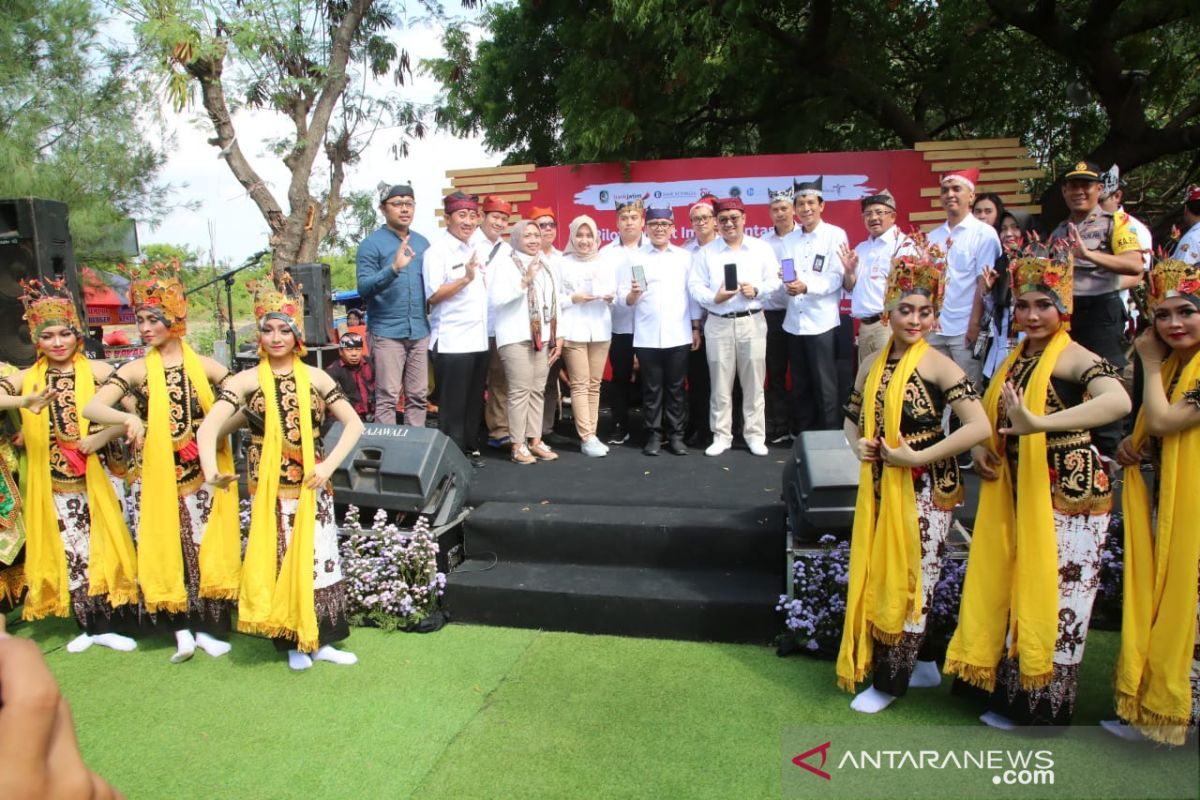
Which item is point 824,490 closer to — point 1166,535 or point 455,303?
point 1166,535

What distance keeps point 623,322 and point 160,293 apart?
118 inches

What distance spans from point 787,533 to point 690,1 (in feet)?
19.2

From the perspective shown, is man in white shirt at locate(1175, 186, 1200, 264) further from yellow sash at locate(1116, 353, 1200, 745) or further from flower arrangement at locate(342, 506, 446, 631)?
flower arrangement at locate(342, 506, 446, 631)

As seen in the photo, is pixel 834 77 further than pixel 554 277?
Yes

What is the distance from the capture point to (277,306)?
3754 millimetres

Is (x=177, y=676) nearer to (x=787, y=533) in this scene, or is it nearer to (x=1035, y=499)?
(x=787, y=533)

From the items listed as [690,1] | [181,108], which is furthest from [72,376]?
[181,108]

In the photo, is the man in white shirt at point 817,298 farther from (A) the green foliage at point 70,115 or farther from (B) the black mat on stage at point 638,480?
(A) the green foliage at point 70,115

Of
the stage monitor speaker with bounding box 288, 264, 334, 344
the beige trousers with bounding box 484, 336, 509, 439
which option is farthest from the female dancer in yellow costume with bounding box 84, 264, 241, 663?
the stage monitor speaker with bounding box 288, 264, 334, 344

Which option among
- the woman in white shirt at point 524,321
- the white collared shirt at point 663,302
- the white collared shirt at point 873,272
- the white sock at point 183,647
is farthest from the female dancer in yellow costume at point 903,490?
the white sock at point 183,647

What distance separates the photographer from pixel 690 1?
8.01m

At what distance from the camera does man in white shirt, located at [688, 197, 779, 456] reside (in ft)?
18.2

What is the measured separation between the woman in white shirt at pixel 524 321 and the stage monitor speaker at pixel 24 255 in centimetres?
259

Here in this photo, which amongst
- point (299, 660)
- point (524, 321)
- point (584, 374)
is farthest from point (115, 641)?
point (584, 374)
